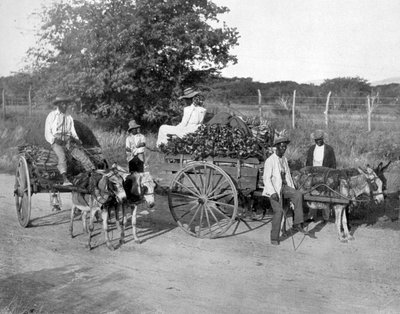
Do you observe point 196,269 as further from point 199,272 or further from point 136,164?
point 136,164

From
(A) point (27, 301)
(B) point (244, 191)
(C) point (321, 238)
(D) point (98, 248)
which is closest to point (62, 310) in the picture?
(A) point (27, 301)

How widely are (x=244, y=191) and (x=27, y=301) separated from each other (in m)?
4.24

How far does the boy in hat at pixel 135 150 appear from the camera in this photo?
34.0 feet

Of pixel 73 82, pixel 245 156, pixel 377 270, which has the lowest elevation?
pixel 377 270

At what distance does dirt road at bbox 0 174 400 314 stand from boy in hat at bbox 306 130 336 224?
2.08ft

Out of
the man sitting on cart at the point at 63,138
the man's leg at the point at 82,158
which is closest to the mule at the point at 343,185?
the man's leg at the point at 82,158

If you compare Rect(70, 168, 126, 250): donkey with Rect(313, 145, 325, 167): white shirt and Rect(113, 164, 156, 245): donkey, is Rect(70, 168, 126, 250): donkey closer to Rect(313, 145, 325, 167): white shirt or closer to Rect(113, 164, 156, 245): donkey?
Rect(113, 164, 156, 245): donkey

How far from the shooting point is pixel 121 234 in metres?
8.55

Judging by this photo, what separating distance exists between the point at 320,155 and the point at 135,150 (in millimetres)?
3779

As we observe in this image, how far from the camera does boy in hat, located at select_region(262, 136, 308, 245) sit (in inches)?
333

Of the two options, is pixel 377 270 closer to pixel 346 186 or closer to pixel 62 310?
pixel 346 186

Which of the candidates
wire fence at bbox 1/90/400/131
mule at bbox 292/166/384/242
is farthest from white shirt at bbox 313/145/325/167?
wire fence at bbox 1/90/400/131

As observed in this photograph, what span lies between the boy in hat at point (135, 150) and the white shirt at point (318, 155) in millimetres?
3511

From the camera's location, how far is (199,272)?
720 centimetres
